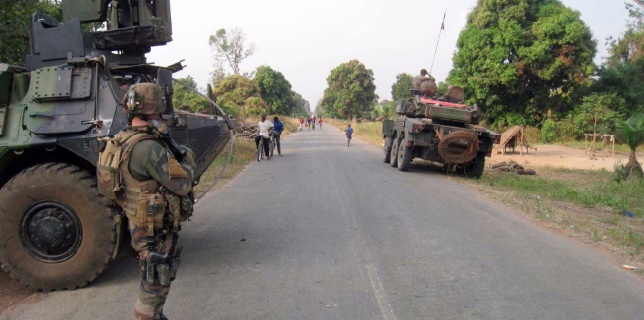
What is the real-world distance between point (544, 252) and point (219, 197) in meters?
5.79

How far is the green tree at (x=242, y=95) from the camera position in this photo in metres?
30.1

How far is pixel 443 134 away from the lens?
40.7ft

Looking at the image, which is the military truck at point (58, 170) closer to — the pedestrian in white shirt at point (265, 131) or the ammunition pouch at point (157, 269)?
the ammunition pouch at point (157, 269)

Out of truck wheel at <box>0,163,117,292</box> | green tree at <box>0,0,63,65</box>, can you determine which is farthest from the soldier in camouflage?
green tree at <box>0,0,63,65</box>

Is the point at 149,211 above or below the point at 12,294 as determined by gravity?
above

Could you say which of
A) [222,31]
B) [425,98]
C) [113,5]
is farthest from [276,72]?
[113,5]

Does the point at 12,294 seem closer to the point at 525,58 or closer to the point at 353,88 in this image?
the point at 525,58

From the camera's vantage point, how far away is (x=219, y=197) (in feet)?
30.9

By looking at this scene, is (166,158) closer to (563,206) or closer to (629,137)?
(563,206)

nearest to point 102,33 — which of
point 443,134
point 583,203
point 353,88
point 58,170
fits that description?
point 58,170

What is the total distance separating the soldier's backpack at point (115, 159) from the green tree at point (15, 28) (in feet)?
21.1

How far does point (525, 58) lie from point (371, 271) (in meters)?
23.2

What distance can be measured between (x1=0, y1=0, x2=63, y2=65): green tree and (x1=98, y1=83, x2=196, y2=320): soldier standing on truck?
6.51 metres

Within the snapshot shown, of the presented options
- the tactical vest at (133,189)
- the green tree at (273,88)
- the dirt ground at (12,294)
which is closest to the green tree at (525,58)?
the dirt ground at (12,294)
